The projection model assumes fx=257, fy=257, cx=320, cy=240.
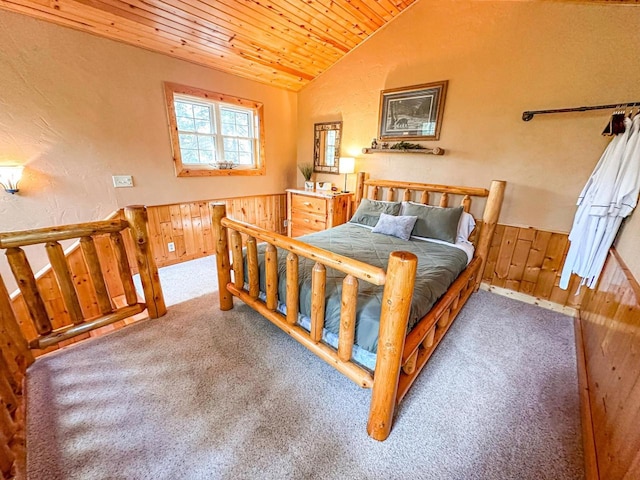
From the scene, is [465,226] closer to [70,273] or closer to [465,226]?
[465,226]

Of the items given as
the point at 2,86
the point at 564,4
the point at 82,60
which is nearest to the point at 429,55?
the point at 564,4

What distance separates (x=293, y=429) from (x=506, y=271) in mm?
2610

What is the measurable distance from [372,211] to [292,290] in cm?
174

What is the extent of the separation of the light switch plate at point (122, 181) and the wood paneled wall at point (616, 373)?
12.8 feet

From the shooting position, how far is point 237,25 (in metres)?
2.58

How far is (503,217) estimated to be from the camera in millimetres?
2648

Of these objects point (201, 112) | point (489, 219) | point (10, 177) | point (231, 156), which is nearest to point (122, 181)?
point (10, 177)

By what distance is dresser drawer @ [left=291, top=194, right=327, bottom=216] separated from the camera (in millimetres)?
3543

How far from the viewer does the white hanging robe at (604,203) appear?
1.76 m

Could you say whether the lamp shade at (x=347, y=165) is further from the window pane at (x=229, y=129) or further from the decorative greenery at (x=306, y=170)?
the window pane at (x=229, y=129)

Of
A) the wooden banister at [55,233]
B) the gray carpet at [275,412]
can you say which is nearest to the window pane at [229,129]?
the wooden banister at [55,233]

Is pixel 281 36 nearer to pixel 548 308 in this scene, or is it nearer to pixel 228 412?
pixel 228 412

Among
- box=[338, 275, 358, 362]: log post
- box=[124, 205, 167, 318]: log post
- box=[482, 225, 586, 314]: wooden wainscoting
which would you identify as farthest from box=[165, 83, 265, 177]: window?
box=[482, 225, 586, 314]: wooden wainscoting

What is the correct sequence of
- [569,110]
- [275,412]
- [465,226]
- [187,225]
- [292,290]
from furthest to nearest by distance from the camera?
[187,225], [465,226], [569,110], [292,290], [275,412]
